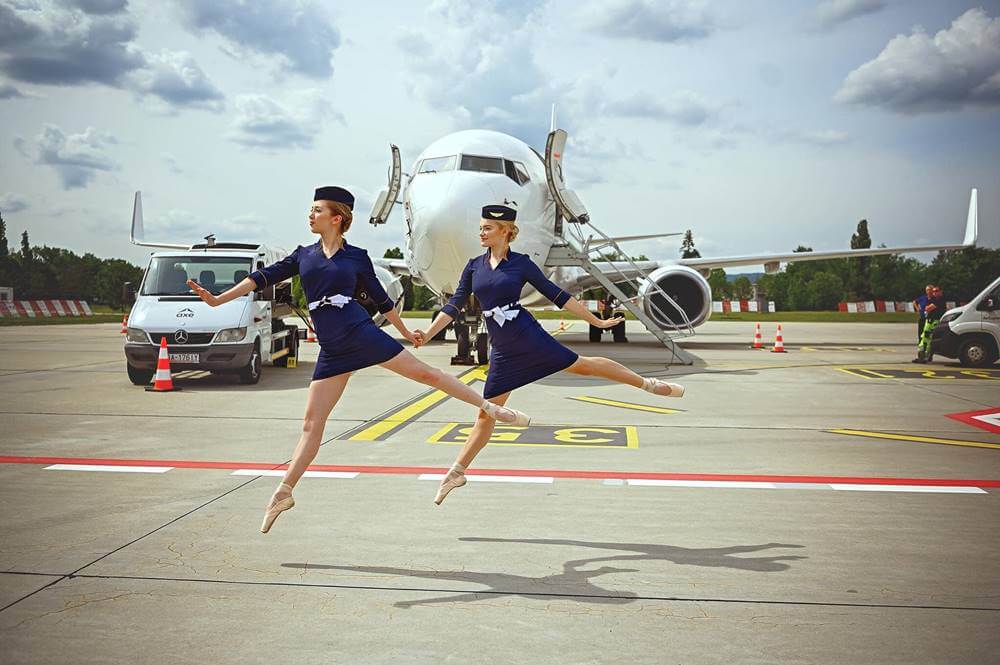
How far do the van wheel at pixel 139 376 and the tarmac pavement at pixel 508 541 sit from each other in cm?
331

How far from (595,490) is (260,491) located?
2.36 m

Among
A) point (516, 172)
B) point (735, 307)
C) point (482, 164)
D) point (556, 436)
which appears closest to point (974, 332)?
point (516, 172)

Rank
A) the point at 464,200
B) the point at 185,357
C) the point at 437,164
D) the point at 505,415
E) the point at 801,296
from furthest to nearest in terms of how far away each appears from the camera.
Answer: the point at 801,296 → the point at 437,164 → the point at 464,200 → the point at 185,357 → the point at 505,415

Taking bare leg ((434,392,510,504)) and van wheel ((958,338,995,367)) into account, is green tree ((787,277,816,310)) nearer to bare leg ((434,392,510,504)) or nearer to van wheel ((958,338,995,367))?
van wheel ((958,338,995,367))

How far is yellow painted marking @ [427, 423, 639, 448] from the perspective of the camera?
830cm

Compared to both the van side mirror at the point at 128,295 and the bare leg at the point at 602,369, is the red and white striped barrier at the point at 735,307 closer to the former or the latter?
the van side mirror at the point at 128,295

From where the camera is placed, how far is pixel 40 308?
5341 cm

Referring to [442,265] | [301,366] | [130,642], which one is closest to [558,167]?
[442,265]

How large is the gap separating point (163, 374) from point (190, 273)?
107 inches

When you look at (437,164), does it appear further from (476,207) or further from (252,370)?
(252,370)

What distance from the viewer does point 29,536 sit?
4871 millimetres

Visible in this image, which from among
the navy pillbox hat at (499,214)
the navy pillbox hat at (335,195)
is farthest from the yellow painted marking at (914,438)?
the navy pillbox hat at (335,195)

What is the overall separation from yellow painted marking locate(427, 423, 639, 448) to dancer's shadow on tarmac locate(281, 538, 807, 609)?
3319mm

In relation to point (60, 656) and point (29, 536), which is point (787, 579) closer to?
point (60, 656)
